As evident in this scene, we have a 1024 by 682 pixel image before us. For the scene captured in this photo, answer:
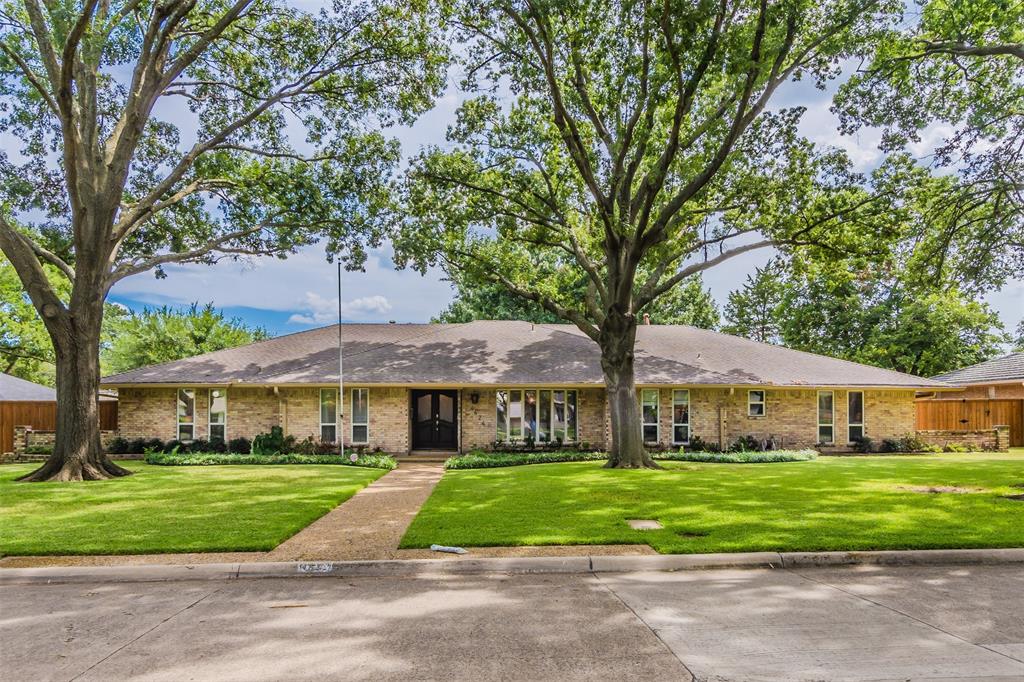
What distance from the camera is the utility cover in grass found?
340 inches

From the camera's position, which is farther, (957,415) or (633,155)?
(957,415)

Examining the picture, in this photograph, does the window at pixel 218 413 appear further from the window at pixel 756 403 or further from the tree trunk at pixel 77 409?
the window at pixel 756 403

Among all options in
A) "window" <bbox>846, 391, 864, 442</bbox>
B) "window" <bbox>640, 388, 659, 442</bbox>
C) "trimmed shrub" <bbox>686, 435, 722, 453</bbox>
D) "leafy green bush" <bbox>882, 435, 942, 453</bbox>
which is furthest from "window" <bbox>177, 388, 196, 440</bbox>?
"leafy green bush" <bbox>882, 435, 942, 453</bbox>

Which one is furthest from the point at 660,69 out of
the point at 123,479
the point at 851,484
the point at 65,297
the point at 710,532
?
the point at 65,297

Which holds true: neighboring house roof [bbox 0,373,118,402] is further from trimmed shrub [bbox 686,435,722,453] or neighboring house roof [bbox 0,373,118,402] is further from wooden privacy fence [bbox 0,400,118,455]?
trimmed shrub [bbox 686,435,722,453]

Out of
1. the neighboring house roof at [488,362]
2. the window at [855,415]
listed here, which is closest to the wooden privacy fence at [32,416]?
the neighboring house roof at [488,362]

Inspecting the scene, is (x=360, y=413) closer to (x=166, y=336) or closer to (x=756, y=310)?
(x=166, y=336)

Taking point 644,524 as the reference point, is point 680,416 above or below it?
above

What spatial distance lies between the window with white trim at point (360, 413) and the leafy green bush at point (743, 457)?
10.2m

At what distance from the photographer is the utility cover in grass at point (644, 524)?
8.62 meters

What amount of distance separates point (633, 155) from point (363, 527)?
13717 mm

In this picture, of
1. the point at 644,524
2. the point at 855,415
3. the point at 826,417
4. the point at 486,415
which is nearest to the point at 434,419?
the point at 486,415

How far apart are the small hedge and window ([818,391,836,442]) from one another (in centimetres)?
1583

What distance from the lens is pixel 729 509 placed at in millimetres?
9930
